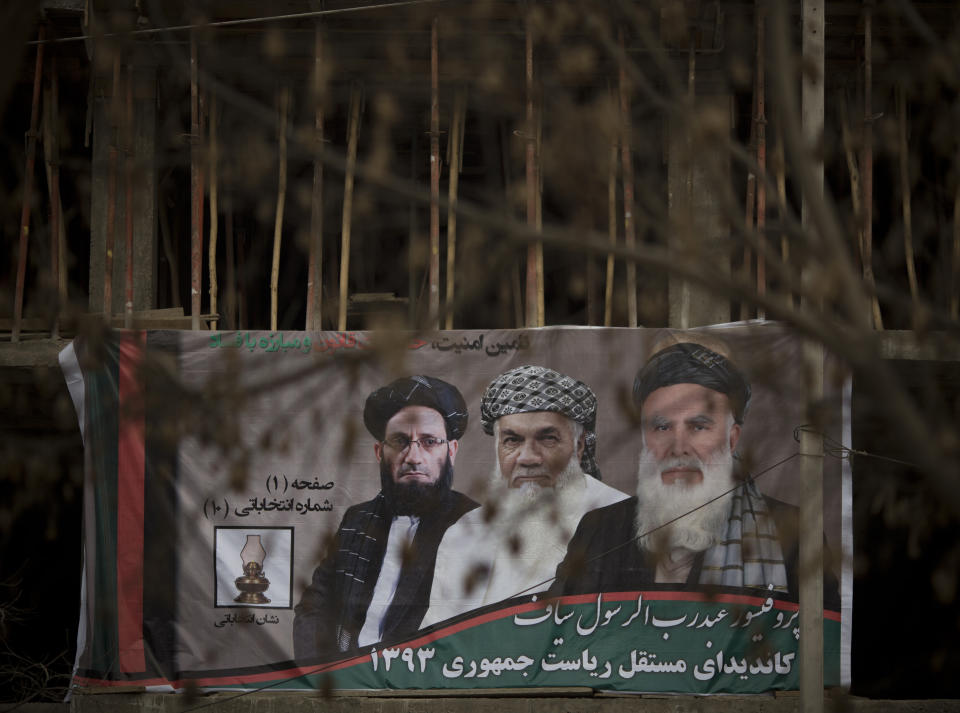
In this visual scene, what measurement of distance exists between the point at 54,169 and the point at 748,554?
698cm

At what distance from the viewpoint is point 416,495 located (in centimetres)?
951

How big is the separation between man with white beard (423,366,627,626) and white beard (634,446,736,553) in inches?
10.5

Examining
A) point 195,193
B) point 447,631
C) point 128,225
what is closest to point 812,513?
point 447,631

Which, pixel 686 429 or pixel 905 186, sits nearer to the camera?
pixel 686 429

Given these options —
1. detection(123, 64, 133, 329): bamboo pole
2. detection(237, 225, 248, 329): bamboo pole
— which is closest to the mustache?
detection(123, 64, 133, 329): bamboo pole

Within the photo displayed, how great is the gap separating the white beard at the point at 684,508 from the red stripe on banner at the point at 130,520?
4.08 m

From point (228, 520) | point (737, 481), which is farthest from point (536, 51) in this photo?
point (228, 520)

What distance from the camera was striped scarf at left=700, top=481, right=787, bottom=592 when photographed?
30.3 ft

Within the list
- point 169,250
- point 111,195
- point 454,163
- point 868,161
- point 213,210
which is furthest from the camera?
point 169,250

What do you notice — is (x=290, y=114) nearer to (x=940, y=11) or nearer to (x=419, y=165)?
(x=419, y=165)

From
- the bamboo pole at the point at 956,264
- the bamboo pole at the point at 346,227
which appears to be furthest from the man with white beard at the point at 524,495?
the bamboo pole at the point at 956,264

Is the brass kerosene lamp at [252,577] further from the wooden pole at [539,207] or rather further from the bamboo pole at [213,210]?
the wooden pole at [539,207]

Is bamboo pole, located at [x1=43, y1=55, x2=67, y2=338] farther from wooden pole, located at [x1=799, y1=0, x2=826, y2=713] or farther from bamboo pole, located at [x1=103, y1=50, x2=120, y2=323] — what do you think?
wooden pole, located at [x1=799, y1=0, x2=826, y2=713]

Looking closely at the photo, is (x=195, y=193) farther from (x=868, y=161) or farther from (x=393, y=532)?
(x=868, y=161)
